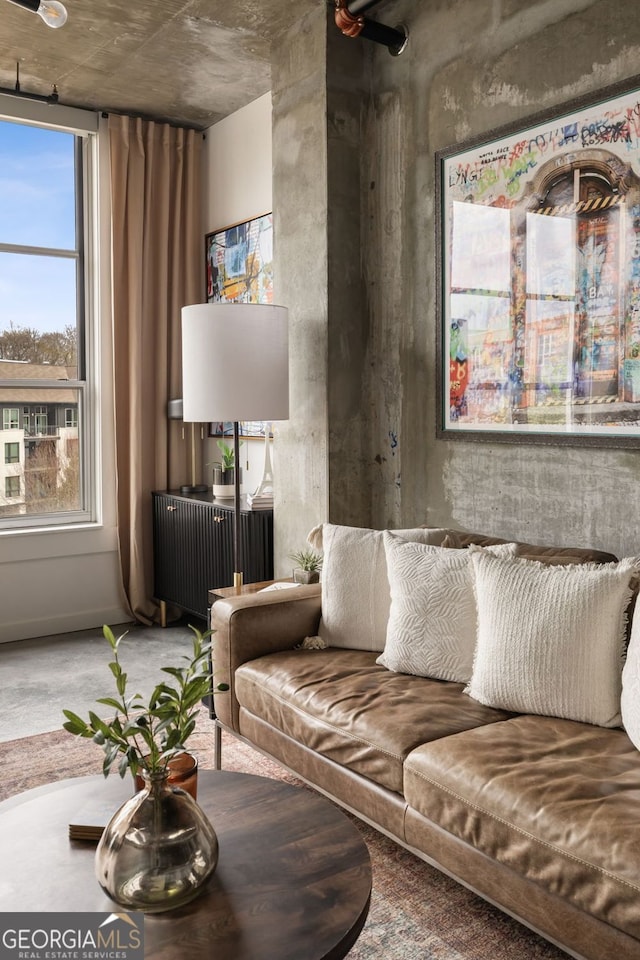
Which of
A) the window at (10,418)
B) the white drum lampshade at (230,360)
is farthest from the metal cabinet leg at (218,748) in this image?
the window at (10,418)

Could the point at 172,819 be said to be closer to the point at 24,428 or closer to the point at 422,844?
the point at 422,844

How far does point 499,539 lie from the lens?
271cm

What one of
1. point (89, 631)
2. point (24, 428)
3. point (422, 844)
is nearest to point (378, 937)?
point (422, 844)

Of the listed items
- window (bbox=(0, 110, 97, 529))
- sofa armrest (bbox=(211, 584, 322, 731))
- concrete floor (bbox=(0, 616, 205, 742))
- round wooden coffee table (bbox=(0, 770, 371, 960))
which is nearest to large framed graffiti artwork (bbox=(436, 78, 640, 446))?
sofa armrest (bbox=(211, 584, 322, 731))

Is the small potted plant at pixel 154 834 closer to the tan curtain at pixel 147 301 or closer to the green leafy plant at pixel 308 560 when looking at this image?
Result: the green leafy plant at pixel 308 560

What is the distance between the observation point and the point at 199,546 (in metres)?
4.22

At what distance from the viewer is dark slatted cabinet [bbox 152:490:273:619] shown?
3.82 meters

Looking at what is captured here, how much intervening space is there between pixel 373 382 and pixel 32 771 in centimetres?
200

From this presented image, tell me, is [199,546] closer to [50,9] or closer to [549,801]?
[50,9]

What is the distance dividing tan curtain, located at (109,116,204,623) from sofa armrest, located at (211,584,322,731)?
84.2 inches

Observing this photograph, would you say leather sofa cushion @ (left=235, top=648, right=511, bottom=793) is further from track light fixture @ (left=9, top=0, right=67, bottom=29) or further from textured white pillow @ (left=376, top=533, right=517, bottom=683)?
track light fixture @ (left=9, top=0, right=67, bottom=29)

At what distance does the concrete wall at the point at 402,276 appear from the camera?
272cm

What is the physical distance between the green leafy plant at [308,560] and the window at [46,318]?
1726 mm

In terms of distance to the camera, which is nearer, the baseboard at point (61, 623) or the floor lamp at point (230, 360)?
the floor lamp at point (230, 360)
